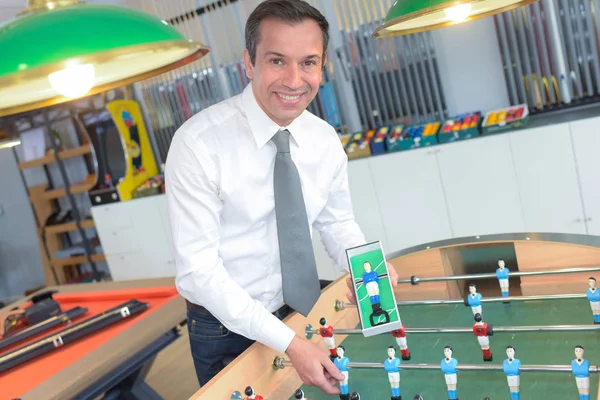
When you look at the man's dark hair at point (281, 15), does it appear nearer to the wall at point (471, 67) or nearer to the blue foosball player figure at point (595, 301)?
the blue foosball player figure at point (595, 301)

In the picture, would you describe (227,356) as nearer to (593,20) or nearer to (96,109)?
(593,20)

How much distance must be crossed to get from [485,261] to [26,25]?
1555mm

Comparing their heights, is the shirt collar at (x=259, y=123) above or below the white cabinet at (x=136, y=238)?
above

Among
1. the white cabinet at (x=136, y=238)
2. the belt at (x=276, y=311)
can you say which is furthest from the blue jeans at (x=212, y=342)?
the white cabinet at (x=136, y=238)

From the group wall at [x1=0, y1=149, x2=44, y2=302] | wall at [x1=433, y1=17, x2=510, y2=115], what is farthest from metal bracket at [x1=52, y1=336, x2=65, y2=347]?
wall at [x1=0, y1=149, x2=44, y2=302]

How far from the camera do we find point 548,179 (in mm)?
3600

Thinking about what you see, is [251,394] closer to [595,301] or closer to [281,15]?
[595,301]

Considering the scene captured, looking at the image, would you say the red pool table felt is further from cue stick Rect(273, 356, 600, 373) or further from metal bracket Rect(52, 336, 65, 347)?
cue stick Rect(273, 356, 600, 373)

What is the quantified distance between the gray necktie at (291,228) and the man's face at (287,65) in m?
0.16

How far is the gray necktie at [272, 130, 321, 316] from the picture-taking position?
1800 mm

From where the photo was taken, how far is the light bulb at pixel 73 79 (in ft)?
4.23

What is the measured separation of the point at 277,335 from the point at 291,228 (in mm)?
386

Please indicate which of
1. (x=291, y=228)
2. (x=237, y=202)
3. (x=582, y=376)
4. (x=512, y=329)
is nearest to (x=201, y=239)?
(x=237, y=202)

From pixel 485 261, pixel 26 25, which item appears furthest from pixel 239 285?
pixel 26 25
